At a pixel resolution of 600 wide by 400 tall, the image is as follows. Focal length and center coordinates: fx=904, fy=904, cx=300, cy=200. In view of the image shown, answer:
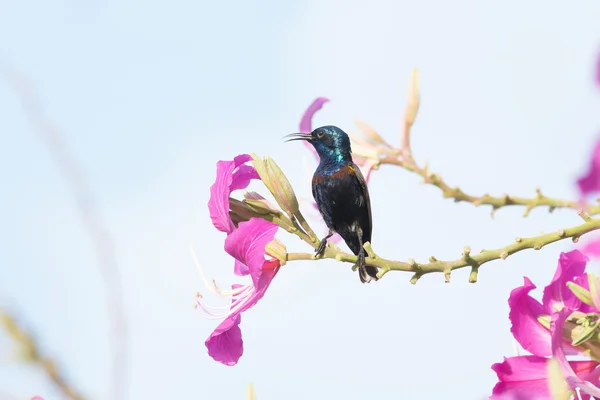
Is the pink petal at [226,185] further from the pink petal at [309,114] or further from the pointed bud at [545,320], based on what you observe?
the pink petal at [309,114]

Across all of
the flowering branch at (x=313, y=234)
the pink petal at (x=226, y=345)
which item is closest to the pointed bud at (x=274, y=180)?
the flowering branch at (x=313, y=234)

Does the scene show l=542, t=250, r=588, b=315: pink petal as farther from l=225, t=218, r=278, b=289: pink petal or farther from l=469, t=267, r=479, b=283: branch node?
l=225, t=218, r=278, b=289: pink petal

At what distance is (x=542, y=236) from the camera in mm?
2422

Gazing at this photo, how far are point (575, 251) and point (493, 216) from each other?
0.75 m

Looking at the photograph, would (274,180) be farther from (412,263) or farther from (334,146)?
(334,146)

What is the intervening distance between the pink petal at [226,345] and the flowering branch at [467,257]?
0.37 meters

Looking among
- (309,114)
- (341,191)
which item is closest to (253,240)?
(341,191)

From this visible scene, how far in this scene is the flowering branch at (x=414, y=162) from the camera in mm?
2920

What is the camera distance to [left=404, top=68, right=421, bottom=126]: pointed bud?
3356 millimetres

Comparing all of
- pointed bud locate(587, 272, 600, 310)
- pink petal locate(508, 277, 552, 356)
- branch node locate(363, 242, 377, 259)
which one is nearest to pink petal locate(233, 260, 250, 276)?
branch node locate(363, 242, 377, 259)

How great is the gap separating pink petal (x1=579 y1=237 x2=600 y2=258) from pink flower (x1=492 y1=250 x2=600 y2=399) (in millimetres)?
120

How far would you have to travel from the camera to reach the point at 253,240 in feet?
8.01

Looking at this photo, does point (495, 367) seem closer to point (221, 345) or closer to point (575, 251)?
point (575, 251)

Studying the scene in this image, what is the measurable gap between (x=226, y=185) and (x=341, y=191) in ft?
3.28
